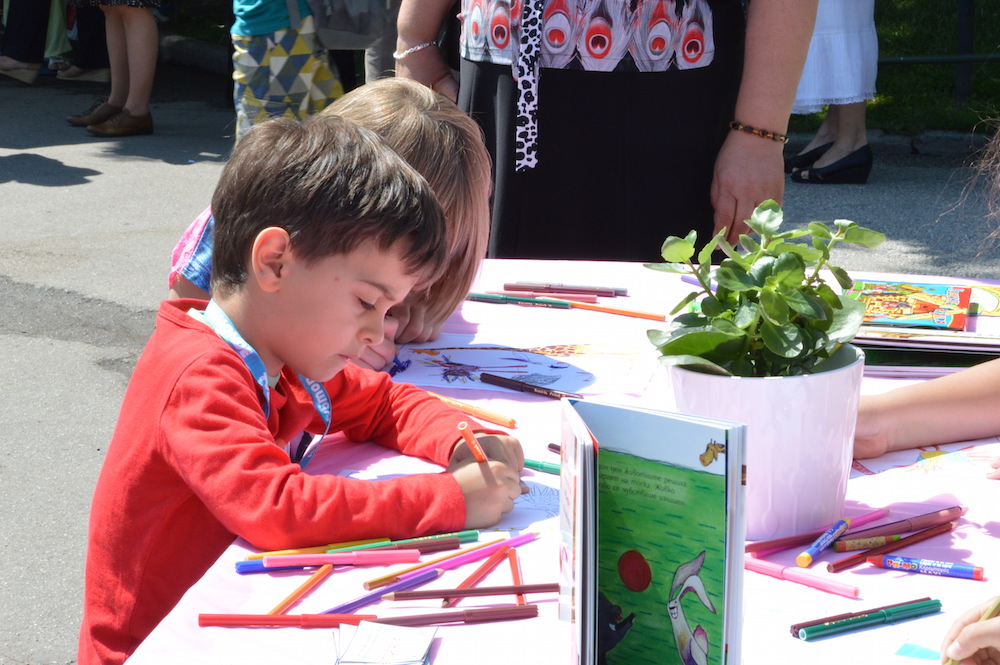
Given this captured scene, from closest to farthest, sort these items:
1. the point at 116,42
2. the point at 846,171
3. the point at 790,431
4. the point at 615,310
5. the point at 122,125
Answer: the point at 790,431, the point at 615,310, the point at 846,171, the point at 116,42, the point at 122,125

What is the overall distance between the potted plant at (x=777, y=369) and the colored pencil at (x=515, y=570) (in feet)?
0.69

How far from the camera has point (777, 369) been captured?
3.46 ft

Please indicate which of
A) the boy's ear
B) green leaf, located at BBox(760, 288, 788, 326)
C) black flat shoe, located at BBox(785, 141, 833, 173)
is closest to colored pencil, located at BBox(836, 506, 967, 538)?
green leaf, located at BBox(760, 288, 788, 326)

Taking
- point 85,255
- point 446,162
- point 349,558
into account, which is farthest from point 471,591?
point 85,255

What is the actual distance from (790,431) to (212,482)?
1.84 ft

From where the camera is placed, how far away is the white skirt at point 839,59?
5.43 m

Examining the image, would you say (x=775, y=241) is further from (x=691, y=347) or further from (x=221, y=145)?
(x=221, y=145)

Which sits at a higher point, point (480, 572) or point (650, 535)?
point (650, 535)

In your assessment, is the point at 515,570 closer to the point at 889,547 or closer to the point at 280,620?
the point at 280,620

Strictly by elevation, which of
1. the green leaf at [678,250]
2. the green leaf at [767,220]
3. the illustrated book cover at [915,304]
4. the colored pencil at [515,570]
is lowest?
the colored pencil at [515,570]

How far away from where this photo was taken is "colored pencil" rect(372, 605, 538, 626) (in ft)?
3.13

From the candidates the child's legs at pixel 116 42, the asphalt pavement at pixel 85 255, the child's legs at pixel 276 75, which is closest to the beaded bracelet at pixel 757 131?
the asphalt pavement at pixel 85 255

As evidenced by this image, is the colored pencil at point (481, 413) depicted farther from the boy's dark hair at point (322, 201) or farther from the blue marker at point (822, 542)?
the blue marker at point (822, 542)

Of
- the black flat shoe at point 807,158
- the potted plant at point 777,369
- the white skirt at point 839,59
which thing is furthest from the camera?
the black flat shoe at point 807,158
